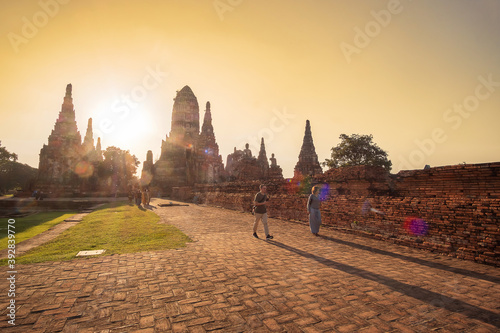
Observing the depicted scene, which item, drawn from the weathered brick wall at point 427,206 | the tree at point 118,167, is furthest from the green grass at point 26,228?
the tree at point 118,167

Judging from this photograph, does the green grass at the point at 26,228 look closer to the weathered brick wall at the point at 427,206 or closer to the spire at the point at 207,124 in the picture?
the weathered brick wall at the point at 427,206

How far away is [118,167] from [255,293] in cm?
6161

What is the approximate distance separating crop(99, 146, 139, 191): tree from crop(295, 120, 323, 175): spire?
3405 centimetres

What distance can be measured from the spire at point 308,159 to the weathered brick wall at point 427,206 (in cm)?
2314

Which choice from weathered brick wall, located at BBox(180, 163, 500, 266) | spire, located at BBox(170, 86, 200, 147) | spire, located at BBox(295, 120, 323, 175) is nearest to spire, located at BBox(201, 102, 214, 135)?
spire, located at BBox(170, 86, 200, 147)

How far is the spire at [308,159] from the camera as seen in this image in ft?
110

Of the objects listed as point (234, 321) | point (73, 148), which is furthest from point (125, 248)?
point (73, 148)

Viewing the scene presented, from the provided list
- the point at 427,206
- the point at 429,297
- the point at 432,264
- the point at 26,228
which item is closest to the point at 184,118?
the point at 26,228

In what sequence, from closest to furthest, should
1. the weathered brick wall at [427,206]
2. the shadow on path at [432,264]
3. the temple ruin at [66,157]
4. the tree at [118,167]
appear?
1. the shadow on path at [432,264]
2. the weathered brick wall at [427,206]
3. the temple ruin at [66,157]
4. the tree at [118,167]

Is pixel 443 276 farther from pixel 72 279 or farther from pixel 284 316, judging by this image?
pixel 72 279

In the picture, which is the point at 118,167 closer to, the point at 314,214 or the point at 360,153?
the point at 360,153

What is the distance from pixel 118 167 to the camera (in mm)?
57156

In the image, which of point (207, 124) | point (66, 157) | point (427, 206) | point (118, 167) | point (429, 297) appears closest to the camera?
point (429, 297)

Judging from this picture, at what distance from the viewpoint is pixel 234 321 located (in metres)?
2.63
